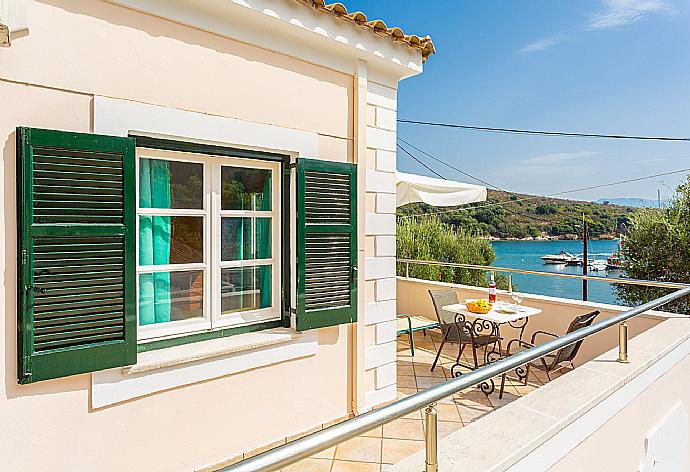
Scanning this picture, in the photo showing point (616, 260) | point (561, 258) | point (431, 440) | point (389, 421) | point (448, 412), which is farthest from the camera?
point (561, 258)

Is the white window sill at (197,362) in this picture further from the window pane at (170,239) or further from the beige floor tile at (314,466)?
the beige floor tile at (314,466)

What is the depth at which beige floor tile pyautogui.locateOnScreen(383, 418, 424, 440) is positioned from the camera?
3.42 m

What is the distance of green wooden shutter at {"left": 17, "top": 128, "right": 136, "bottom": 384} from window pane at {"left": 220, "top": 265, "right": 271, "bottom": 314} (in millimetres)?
740

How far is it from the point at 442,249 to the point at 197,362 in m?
10.3

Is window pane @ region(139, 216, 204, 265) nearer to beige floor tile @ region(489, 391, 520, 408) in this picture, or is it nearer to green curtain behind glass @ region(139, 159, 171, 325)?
green curtain behind glass @ region(139, 159, 171, 325)

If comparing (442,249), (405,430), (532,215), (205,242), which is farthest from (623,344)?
(532,215)

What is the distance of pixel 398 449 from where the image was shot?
3.22m

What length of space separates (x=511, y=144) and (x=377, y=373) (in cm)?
3208

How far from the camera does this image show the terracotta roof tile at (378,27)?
3.29 m

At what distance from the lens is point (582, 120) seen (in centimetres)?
3172

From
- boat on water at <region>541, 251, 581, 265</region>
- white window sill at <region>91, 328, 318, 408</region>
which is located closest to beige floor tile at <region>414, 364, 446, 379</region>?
white window sill at <region>91, 328, 318, 408</region>

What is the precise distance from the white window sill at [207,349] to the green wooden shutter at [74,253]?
16 cm

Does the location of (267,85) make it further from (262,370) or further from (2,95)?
(262,370)

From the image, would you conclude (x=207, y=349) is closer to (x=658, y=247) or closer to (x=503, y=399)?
(x=503, y=399)
